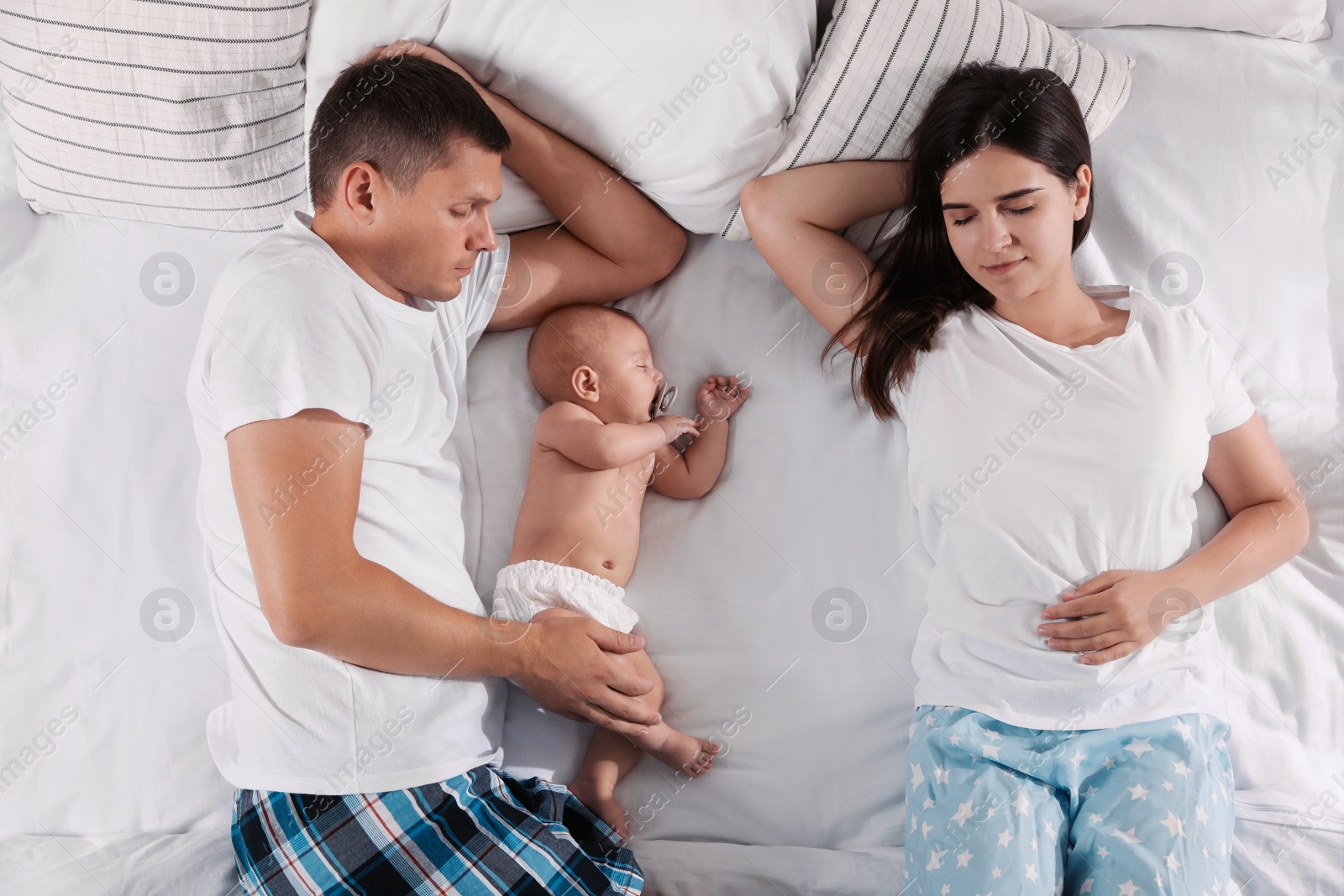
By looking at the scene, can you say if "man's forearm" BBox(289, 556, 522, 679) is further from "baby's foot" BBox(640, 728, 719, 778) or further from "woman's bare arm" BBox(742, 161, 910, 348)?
"woman's bare arm" BBox(742, 161, 910, 348)

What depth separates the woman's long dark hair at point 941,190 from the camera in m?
1.33

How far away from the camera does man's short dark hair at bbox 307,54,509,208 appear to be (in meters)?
1.28

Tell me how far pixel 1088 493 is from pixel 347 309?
1084mm

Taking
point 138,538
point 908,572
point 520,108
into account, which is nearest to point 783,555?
point 908,572

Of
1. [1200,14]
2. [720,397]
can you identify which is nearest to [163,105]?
[720,397]

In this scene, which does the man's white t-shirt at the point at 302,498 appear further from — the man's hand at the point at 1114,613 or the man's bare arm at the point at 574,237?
the man's hand at the point at 1114,613

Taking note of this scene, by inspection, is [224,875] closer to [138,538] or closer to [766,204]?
[138,538]

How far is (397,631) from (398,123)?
0.71 m

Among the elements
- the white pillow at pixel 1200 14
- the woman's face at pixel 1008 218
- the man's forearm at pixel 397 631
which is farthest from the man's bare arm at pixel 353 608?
the white pillow at pixel 1200 14

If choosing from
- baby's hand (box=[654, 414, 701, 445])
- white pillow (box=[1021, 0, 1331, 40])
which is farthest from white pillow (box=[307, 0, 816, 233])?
white pillow (box=[1021, 0, 1331, 40])

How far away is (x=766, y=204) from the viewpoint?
4.92 ft

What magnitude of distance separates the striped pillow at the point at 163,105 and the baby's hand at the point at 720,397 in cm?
80

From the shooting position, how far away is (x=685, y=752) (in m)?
1.41

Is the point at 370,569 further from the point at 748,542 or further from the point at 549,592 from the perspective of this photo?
the point at 748,542
